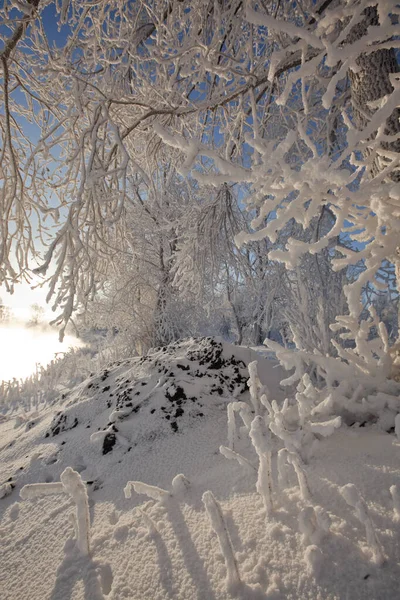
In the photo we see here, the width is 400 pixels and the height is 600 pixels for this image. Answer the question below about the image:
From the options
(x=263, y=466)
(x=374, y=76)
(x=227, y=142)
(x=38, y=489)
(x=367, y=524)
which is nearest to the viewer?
(x=367, y=524)

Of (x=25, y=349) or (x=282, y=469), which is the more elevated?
(x=282, y=469)

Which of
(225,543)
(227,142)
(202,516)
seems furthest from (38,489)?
(227,142)

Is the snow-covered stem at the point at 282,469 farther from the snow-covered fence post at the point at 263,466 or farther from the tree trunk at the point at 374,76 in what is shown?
the tree trunk at the point at 374,76

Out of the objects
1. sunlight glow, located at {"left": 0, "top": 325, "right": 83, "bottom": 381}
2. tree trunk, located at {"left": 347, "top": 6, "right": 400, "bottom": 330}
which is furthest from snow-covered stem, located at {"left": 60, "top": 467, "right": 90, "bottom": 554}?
sunlight glow, located at {"left": 0, "top": 325, "right": 83, "bottom": 381}

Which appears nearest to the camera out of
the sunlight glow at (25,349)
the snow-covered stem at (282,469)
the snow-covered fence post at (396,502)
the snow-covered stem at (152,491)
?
the snow-covered fence post at (396,502)

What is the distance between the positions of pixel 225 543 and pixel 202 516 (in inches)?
13.6

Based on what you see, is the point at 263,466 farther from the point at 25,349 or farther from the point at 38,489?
the point at 25,349

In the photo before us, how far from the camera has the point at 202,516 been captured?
1.25m

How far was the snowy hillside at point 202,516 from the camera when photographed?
0.90 m

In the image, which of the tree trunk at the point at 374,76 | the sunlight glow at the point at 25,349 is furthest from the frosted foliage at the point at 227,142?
the sunlight glow at the point at 25,349

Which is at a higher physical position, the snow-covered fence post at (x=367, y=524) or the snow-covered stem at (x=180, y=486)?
the snow-covered fence post at (x=367, y=524)

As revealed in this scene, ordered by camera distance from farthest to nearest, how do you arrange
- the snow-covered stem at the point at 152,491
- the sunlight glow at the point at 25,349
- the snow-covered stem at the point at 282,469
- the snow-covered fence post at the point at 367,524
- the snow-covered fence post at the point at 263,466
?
the sunlight glow at the point at 25,349, the snow-covered stem at the point at 152,491, the snow-covered stem at the point at 282,469, the snow-covered fence post at the point at 263,466, the snow-covered fence post at the point at 367,524

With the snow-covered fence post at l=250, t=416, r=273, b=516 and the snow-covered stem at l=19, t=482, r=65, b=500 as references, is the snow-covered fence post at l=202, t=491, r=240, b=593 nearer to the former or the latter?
the snow-covered fence post at l=250, t=416, r=273, b=516

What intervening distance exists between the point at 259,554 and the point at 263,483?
0.21 meters
